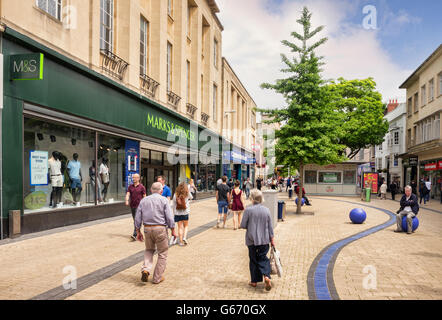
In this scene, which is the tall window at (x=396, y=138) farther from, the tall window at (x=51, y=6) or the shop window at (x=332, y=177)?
the tall window at (x=51, y=6)

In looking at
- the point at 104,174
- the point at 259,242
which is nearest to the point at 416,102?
the point at 104,174

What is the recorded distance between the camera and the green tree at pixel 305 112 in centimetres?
1666

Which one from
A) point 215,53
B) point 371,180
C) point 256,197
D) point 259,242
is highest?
point 215,53

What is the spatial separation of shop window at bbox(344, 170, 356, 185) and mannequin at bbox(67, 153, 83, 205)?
2534 cm

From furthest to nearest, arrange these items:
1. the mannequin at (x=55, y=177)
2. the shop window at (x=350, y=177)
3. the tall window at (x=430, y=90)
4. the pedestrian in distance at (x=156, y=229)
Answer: the tall window at (x=430, y=90) < the shop window at (x=350, y=177) < the mannequin at (x=55, y=177) < the pedestrian in distance at (x=156, y=229)

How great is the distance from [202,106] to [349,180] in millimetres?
14749

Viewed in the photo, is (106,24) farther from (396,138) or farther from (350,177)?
(396,138)

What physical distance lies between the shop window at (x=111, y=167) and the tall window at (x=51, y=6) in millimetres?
4399

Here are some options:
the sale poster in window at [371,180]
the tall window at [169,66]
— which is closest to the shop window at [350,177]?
the sale poster in window at [371,180]

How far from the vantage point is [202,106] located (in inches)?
1105

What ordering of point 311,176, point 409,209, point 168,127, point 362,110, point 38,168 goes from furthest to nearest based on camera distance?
point 362,110 < point 311,176 < point 168,127 < point 409,209 < point 38,168

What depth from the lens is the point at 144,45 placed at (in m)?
18.0

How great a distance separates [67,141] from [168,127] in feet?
27.1
